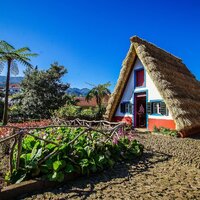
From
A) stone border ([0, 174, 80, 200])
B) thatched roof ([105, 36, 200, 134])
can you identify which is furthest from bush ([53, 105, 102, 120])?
stone border ([0, 174, 80, 200])

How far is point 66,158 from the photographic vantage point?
14.7 feet

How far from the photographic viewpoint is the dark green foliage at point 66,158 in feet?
13.1

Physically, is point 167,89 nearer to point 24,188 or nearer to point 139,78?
point 139,78

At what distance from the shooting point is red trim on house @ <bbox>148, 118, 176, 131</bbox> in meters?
11.6

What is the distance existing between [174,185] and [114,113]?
38.8 feet

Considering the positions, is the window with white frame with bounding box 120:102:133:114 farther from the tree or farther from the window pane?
the tree

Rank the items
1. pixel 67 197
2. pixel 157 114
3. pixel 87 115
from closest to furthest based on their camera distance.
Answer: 1. pixel 67 197
2. pixel 157 114
3. pixel 87 115

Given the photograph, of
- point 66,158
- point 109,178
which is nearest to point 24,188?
point 66,158

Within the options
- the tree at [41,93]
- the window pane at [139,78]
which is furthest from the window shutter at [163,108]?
the tree at [41,93]

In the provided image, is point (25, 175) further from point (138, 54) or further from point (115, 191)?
point (138, 54)

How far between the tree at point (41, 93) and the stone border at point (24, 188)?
15.1 meters

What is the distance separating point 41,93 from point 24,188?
17.5 meters

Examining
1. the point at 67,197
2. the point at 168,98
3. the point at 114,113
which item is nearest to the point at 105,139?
the point at 67,197

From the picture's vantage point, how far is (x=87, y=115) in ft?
55.7
